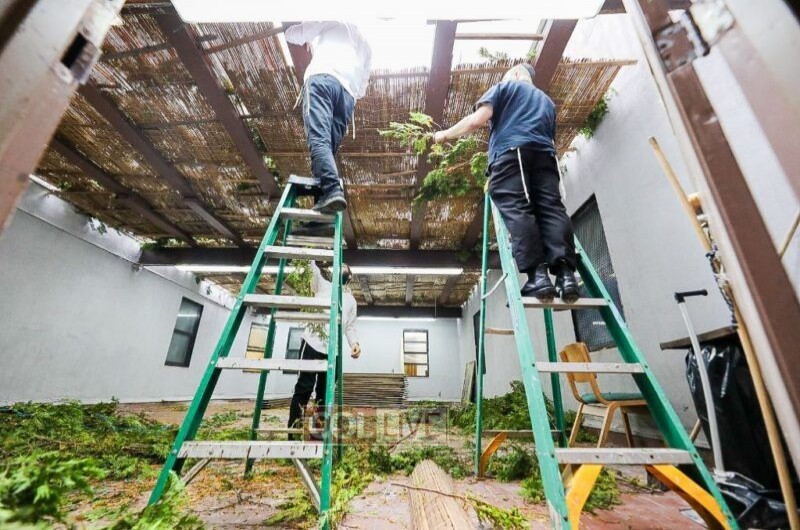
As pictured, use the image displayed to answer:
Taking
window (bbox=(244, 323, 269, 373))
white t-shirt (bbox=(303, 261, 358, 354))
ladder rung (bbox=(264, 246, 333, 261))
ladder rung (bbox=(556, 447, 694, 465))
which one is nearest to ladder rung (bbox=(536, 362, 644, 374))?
ladder rung (bbox=(556, 447, 694, 465))

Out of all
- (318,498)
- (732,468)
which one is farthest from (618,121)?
(318,498)

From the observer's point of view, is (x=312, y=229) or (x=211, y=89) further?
(x=211, y=89)

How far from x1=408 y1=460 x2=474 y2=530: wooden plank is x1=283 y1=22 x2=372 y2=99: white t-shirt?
309 cm

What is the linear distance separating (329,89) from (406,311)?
44.0 feet

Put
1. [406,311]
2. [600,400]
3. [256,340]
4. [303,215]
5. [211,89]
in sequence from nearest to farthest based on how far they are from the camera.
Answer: [303,215], [600,400], [211,89], [406,311], [256,340]

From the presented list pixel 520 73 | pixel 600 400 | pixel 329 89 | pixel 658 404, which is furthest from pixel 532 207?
pixel 600 400

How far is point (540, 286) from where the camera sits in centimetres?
198

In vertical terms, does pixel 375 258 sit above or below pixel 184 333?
above

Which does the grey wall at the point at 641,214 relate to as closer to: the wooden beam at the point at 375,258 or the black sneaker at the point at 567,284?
the black sneaker at the point at 567,284

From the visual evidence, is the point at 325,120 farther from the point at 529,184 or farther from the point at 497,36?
the point at 497,36

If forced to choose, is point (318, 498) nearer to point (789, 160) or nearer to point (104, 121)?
point (789, 160)

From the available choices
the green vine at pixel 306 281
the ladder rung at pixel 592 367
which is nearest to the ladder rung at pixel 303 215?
the green vine at pixel 306 281

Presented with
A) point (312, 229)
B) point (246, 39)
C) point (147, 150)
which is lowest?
point (312, 229)

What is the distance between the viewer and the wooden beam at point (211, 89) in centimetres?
339
